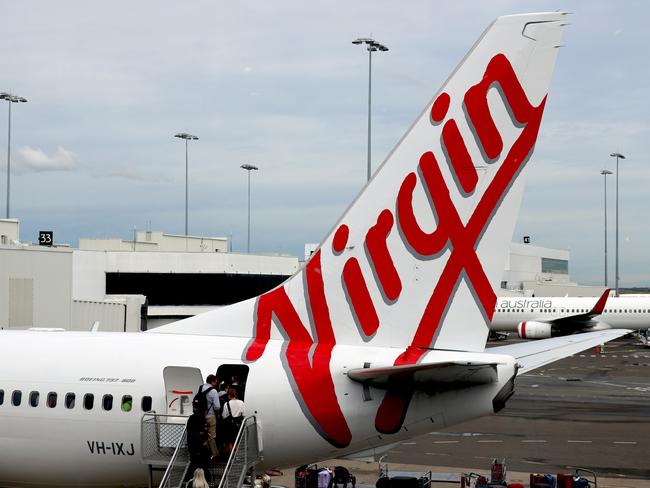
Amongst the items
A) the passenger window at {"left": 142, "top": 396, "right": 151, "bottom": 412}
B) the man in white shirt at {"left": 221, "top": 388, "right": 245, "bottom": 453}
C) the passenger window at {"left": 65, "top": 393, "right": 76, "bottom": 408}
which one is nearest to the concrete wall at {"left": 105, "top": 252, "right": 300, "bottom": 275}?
the passenger window at {"left": 65, "top": 393, "right": 76, "bottom": 408}

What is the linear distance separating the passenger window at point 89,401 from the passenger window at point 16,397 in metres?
1.32

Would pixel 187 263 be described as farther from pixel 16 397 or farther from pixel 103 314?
pixel 16 397

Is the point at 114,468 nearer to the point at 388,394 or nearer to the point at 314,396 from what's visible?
the point at 314,396

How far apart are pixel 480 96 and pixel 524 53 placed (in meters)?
0.97

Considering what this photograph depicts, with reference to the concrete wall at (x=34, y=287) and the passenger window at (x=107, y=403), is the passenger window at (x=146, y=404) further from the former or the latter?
the concrete wall at (x=34, y=287)

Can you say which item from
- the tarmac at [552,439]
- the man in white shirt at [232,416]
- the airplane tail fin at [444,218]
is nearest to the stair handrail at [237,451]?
the man in white shirt at [232,416]

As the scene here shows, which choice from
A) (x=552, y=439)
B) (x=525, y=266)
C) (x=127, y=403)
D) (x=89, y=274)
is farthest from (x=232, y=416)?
(x=525, y=266)

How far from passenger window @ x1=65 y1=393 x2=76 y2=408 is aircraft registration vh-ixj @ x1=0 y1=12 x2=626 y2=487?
0.10 ft

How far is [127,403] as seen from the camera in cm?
1506

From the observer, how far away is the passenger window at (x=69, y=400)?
15.3 m

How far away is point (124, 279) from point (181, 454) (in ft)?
191

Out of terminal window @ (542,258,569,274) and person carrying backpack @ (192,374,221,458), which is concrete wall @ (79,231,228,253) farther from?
terminal window @ (542,258,569,274)

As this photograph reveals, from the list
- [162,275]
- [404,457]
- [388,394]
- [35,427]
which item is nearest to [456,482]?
[404,457]

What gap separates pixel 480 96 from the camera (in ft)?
47.5
